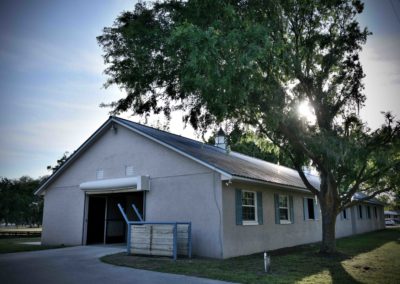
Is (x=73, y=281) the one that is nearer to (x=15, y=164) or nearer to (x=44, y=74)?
(x=15, y=164)

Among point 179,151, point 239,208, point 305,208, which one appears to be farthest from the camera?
point 305,208

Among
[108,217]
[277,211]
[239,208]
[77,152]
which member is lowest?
[108,217]

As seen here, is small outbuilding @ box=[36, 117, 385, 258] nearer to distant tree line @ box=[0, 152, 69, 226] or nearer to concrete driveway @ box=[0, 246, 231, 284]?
concrete driveway @ box=[0, 246, 231, 284]

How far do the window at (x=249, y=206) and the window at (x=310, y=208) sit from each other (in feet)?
19.7

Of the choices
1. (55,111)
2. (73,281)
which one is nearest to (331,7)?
(55,111)

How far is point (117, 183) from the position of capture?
15445mm

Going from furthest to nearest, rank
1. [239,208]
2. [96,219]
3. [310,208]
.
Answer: [310,208] → [96,219] → [239,208]

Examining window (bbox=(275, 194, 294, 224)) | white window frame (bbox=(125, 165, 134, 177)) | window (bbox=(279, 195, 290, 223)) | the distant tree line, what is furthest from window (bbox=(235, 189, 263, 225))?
the distant tree line

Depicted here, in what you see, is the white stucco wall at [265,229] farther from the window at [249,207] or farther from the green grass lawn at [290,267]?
the green grass lawn at [290,267]

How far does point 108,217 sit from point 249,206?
775cm

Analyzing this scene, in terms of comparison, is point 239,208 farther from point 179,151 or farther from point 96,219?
point 96,219

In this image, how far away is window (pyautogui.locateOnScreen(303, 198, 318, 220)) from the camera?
20056 mm

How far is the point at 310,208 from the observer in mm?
21109

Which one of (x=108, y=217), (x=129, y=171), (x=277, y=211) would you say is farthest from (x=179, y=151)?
(x=108, y=217)
